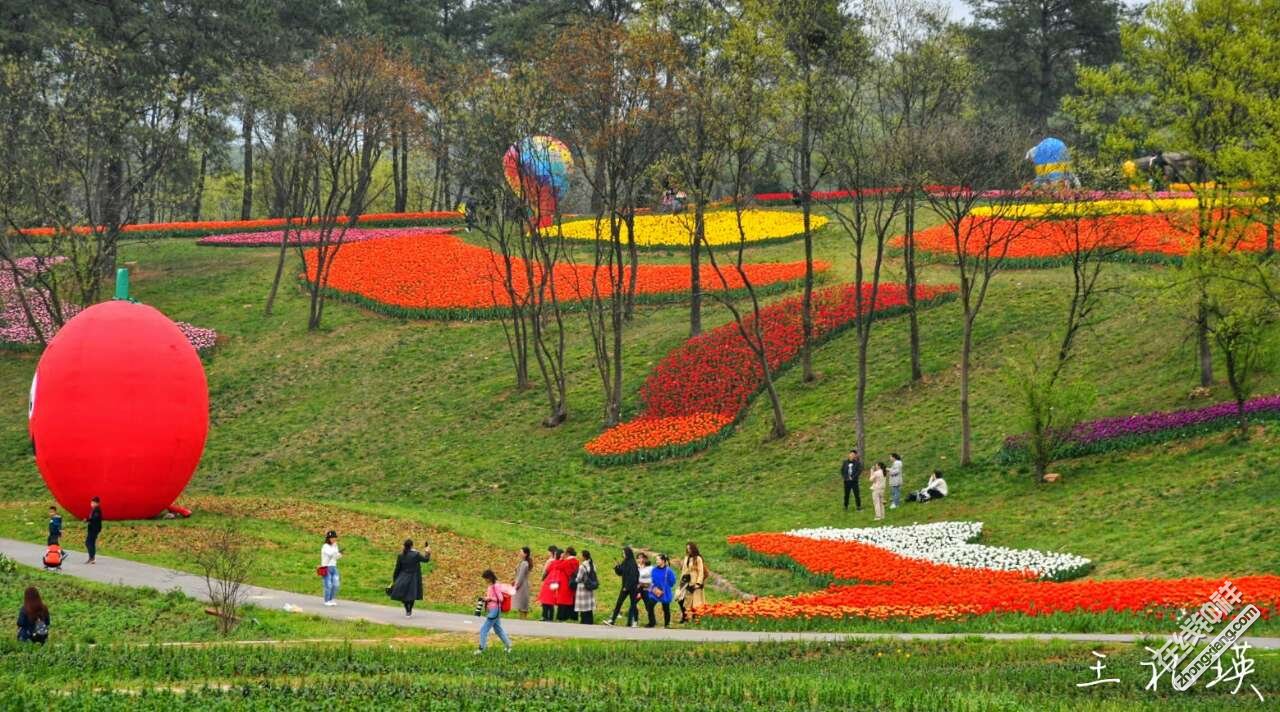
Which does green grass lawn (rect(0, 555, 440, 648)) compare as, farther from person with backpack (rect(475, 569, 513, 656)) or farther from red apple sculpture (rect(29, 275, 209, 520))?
red apple sculpture (rect(29, 275, 209, 520))

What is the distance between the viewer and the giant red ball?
3170cm

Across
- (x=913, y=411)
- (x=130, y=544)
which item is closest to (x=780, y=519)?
(x=913, y=411)

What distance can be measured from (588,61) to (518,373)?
467 inches

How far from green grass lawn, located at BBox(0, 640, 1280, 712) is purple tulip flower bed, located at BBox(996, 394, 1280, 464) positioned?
57.2ft

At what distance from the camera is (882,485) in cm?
3675

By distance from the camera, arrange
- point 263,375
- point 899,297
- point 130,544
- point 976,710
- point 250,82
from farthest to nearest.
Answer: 1. point 250,82
2. point 263,375
3. point 899,297
4. point 130,544
5. point 976,710

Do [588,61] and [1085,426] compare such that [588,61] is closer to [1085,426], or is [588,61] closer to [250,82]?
[1085,426]

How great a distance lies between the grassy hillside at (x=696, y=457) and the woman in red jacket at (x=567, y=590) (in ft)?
18.3

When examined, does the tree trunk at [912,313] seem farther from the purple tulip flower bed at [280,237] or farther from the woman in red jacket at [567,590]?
the purple tulip flower bed at [280,237]

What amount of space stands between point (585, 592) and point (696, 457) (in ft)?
62.9

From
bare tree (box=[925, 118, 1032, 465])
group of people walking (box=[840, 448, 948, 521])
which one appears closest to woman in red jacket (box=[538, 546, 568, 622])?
group of people walking (box=[840, 448, 948, 521])

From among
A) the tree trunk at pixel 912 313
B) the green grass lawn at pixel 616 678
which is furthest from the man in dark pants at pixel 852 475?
the green grass lawn at pixel 616 678

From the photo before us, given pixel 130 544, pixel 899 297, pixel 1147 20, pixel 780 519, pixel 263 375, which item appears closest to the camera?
pixel 130 544

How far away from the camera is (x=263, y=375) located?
57.1m
